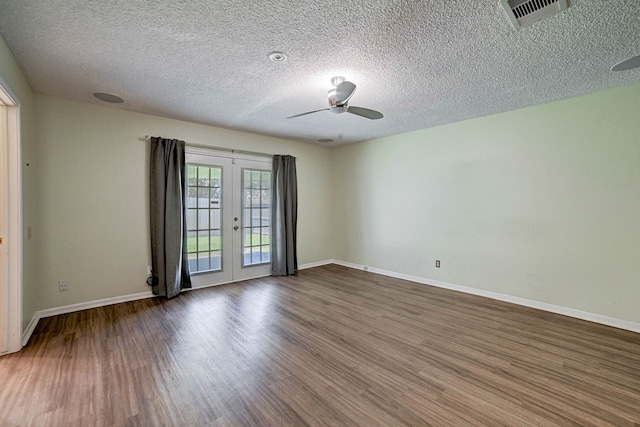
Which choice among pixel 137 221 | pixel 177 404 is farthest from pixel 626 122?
pixel 137 221

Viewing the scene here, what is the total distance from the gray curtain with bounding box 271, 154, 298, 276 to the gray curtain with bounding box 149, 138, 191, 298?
1.65m

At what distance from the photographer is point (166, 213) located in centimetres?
393

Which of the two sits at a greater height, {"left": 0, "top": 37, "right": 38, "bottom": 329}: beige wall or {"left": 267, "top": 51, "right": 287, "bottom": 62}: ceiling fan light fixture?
{"left": 267, "top": 51, "right": 287, "bottom": 62}: ceiling fan light fixture

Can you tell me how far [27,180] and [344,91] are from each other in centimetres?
333

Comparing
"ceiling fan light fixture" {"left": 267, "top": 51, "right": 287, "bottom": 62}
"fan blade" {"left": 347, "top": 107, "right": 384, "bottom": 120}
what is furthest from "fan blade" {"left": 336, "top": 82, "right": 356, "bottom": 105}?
"ceiling fan light fixture" {"left": 267, "top": 51, "right": 287, "bottom": 62}

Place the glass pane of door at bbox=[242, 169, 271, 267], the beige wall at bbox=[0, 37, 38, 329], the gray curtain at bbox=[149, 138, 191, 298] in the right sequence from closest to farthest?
the beige wall at bbox=[0, 37, 38, 329] < the gray curtain at bbox=[149, 138, 191, 298] < the glass pane of door at bbox=[242, 169, 271, 267]

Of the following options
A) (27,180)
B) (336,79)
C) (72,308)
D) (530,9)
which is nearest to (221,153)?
(27,180)

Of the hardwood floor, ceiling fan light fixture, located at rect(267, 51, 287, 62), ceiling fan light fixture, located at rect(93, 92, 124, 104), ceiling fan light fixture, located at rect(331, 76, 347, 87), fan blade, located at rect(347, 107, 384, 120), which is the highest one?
ceiling fan light fixture, located at rect(93, 92, 124, 104)

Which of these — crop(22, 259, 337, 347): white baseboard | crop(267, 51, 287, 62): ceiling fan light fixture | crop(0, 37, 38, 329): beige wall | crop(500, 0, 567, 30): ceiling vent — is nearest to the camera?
crop(500, 0, 567, 30): ceiling vent

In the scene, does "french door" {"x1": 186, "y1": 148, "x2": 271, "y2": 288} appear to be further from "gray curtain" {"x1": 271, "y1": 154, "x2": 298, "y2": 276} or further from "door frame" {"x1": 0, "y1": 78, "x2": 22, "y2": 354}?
"door frame" {"x1": 0, "y1": 78, "x2": 22, "y2": 354}

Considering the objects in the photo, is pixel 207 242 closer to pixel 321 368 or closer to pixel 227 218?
pixel 227 218

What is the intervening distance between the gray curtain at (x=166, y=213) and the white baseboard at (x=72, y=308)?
9.3 inches

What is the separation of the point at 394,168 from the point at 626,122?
2.89 metres

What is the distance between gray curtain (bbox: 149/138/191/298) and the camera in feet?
12.8
